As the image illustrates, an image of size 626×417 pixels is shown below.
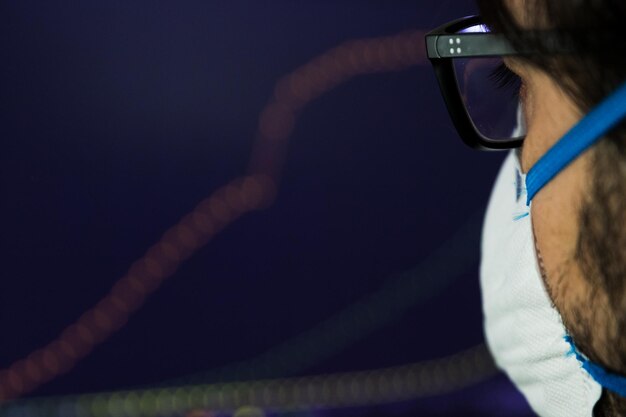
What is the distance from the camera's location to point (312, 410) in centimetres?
204

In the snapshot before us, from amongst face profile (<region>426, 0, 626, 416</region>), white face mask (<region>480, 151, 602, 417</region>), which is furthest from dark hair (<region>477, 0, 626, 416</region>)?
white face mask (<region>480, 151, 602, 417</region>)

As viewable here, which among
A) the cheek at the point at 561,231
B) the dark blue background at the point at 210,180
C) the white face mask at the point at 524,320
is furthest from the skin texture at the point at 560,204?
the dark blue background at the point at 210,180

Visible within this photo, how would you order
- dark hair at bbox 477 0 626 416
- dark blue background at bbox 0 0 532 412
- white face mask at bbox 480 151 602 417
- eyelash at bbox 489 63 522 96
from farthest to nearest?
dark blue background at bbox 0 0 532 412, white face mask at bbox 480 151 602 417, eyelash at bbox 489 63 522 96, dark hair at bbox 477 0 626 416

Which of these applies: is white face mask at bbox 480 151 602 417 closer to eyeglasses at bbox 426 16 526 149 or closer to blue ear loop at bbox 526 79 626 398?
eyeglasses at bbox 426 16 526 149

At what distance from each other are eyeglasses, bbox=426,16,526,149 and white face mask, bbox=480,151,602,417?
0.06m

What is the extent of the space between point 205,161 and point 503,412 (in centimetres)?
97

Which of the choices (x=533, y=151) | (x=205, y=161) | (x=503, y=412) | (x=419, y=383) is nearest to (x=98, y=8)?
(x=205, y=161)

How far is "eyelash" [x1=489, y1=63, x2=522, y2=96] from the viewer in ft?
1.69

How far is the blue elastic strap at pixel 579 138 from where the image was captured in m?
0.37

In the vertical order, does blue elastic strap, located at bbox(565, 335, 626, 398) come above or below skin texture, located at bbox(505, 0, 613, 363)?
below

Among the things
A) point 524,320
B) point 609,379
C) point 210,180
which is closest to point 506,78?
point 609,379

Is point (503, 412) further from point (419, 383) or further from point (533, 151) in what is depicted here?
point (533, 151)

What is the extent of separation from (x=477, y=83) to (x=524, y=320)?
0.98 feet

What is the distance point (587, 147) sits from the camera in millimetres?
392
